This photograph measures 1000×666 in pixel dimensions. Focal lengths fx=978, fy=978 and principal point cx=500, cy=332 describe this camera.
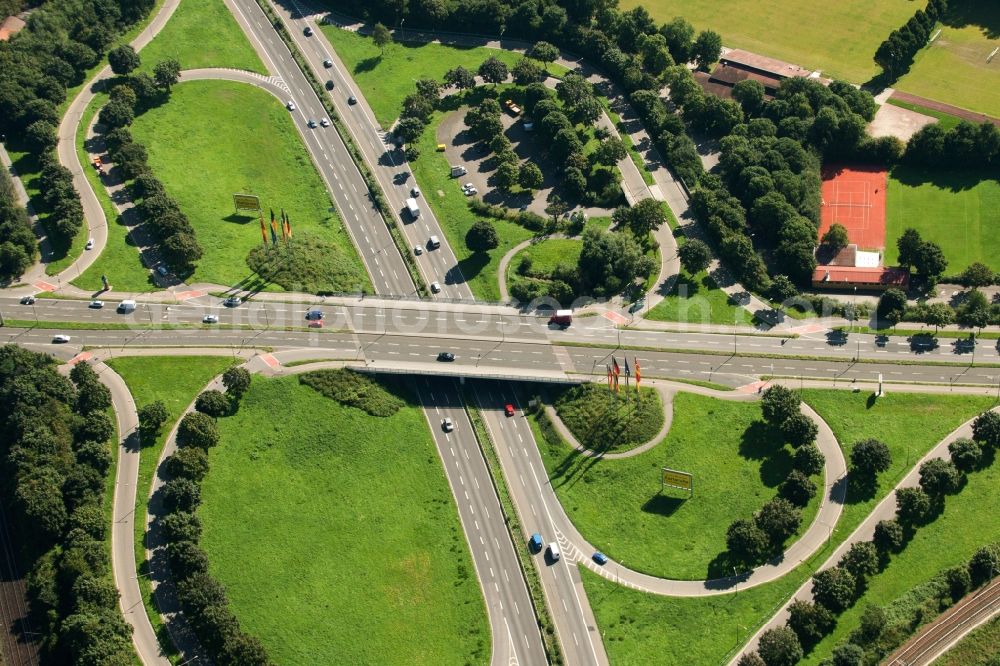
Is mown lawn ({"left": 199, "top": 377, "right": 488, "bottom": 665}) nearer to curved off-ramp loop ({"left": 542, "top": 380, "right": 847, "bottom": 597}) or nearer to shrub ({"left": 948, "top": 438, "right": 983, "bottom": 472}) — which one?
curved off-ramp loop ({"left": 542, "top": 380, "right": 847, "bottom": 597})

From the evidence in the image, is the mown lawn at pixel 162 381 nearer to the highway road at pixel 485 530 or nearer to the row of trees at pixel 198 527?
the row of trees at pixel 198 527

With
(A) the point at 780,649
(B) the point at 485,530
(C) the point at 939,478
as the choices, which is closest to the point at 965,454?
(C) the point at 939,478

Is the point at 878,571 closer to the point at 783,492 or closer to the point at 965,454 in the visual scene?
the point at 783,492

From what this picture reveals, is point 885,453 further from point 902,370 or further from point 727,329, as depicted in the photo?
point 727,329

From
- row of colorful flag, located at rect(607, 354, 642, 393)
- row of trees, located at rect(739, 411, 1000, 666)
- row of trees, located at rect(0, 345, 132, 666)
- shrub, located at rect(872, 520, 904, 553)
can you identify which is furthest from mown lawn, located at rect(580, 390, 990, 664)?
row of trees, located at rect(0, 345, 132, 666)

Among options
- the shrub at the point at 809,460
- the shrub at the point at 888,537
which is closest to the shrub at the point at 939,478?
the shrub at the point at 888,537

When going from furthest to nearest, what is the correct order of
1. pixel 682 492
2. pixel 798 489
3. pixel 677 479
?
pixel 682 492
pixel 677 479
pixel 798 489
